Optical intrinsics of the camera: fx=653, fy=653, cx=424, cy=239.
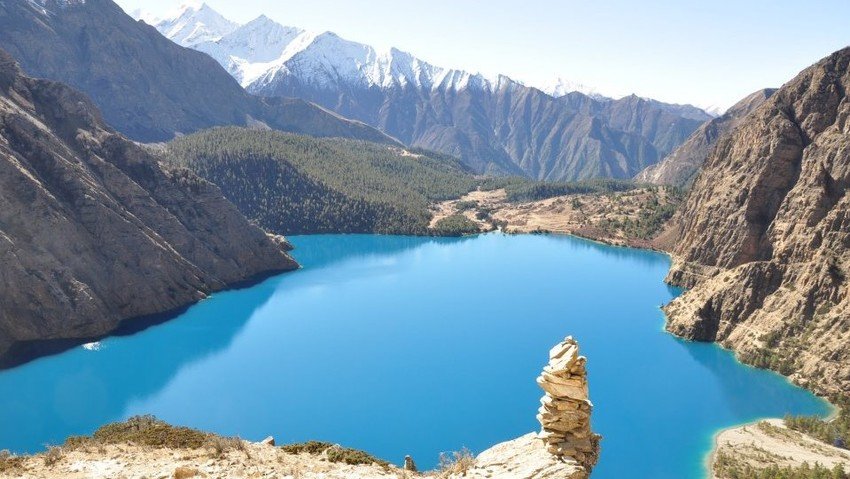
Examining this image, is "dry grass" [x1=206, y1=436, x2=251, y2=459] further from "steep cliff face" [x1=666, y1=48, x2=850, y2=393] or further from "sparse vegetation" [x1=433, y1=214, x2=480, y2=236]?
"sparse vegetation" [x1=433, y1=214, x2=480, y2=236]

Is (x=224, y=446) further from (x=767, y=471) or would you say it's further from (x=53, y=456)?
(x=767, y=471)

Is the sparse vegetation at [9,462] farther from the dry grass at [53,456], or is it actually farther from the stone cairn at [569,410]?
the stone cairn at [569,410]

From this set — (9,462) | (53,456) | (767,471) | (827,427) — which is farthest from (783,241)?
(9,462)

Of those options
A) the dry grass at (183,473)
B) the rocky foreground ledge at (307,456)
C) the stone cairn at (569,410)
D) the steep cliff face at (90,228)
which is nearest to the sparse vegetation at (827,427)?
the rocky foreground ledge at (307,456)

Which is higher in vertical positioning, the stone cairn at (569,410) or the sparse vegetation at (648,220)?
the sparse vegetation at (648,220)

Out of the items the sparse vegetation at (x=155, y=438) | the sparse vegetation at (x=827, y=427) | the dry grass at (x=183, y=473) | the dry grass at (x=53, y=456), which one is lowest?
the sparse vegetation at (x=827, y=427)

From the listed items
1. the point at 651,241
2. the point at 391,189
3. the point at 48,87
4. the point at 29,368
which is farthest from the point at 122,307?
the point at 391,189

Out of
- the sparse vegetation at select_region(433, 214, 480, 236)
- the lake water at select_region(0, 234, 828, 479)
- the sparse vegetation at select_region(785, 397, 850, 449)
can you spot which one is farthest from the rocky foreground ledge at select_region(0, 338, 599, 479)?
the sparse vegetation at select_region(433, 214, 480, 236)
